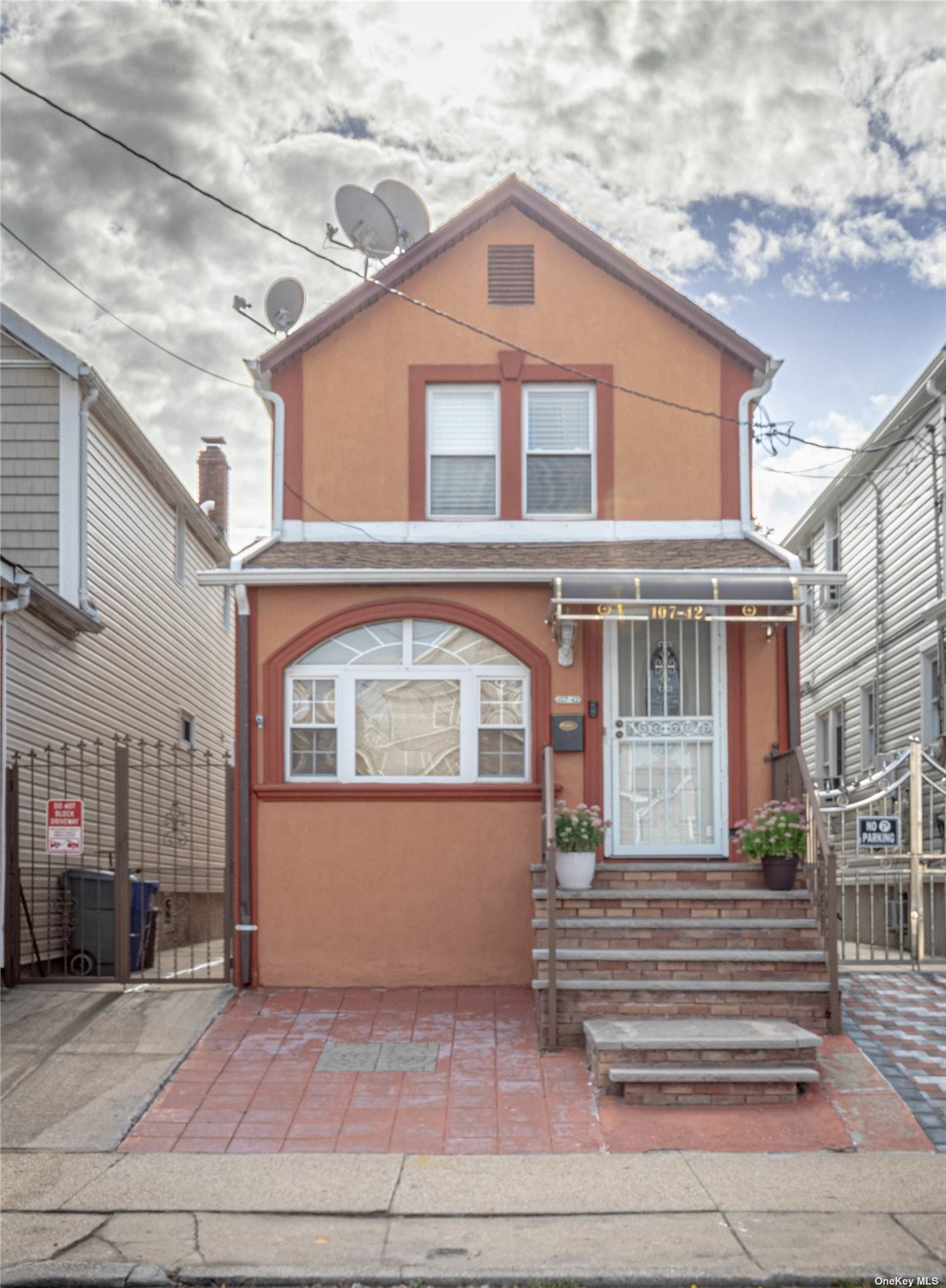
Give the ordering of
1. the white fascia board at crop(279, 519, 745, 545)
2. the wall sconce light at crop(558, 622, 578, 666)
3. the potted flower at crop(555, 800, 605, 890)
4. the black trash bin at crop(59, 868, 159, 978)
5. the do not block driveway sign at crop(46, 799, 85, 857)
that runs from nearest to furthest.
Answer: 1. the potted flower at crop(555, 800, 605, 890)
2. the do not block driveway sign at crop(46, 799, 85, 857)
3. the wall sconce light at crop(558, 622, 578, 666)
4. the white fascia board at crop(279, 519, 745, 545)
5. the black trash bin at crop(59, 868, 159, 978)

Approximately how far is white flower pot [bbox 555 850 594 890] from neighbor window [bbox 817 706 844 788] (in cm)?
1099

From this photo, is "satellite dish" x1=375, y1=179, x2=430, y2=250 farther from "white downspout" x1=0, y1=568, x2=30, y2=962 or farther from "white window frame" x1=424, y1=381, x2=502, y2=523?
"white downspout" x1=0, y1=568, x2=30, y2=962

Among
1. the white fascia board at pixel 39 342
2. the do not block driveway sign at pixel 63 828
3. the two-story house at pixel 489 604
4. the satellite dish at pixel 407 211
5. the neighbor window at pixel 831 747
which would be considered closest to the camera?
the do not block driveway sign at pixel 63 828

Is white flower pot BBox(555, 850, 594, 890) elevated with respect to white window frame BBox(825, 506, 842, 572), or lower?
lower

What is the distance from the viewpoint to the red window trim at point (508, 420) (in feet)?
41.3

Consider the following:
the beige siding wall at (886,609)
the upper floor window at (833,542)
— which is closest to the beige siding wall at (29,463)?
the beige siding wall at (886,609)

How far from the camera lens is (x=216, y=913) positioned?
64.3 feet

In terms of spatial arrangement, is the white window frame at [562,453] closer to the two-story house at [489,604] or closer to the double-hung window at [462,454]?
the two-story house at [489,604]

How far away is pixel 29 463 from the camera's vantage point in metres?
14.2

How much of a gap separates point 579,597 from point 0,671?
17.0ft

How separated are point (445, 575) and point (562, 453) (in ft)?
6.13

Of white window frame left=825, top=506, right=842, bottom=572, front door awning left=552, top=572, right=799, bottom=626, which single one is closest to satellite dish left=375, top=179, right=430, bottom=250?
front door awning left=552, top=572, right=799, bottom=626

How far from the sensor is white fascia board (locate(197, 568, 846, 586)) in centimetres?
1144

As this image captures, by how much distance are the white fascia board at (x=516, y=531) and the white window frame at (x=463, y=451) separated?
77 millimetres
